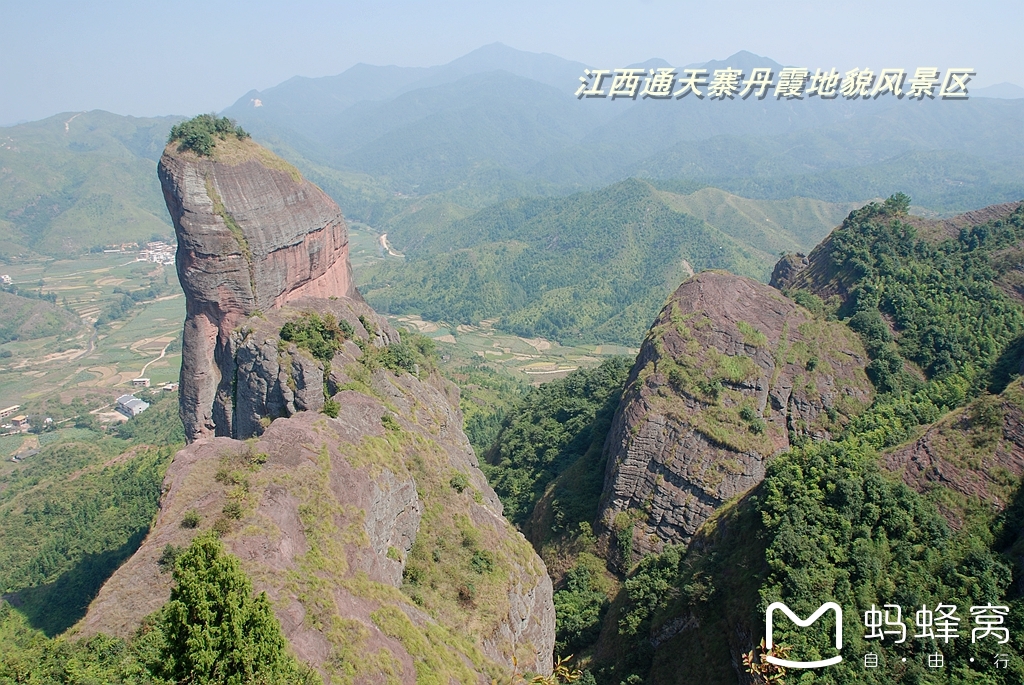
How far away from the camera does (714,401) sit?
52719 millimetres

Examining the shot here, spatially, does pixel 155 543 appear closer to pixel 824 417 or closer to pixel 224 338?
pixel 224 338

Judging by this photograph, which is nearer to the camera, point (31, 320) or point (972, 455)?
point (972, 455)

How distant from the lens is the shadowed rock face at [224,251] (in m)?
51.7

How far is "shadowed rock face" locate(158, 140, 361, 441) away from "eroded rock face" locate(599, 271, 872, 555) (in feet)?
104

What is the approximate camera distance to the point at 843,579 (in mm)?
33031

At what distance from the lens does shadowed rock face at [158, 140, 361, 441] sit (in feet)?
170

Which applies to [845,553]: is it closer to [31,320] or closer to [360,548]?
[360,548]

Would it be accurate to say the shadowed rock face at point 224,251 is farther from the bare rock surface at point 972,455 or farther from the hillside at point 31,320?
the hillside at point 31,320

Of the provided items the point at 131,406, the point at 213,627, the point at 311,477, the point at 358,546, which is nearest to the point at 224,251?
the point at 311,477

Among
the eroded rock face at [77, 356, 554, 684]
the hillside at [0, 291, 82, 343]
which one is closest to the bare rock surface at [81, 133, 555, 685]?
the eroded rock face at [77, 356, 554, 684]

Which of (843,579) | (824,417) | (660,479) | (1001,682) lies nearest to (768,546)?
(843,579)

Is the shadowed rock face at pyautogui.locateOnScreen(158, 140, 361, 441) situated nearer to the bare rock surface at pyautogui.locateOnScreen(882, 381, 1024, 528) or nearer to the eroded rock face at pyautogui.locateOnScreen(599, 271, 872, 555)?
the eroded rock face at pyautogui.locateOnScreen(599, 271, 872, 555)

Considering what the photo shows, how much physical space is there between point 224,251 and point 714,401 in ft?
135

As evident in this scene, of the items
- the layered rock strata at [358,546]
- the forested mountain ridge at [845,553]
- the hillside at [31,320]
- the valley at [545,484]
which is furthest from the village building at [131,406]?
the forested mountain ridge at [845,553]
